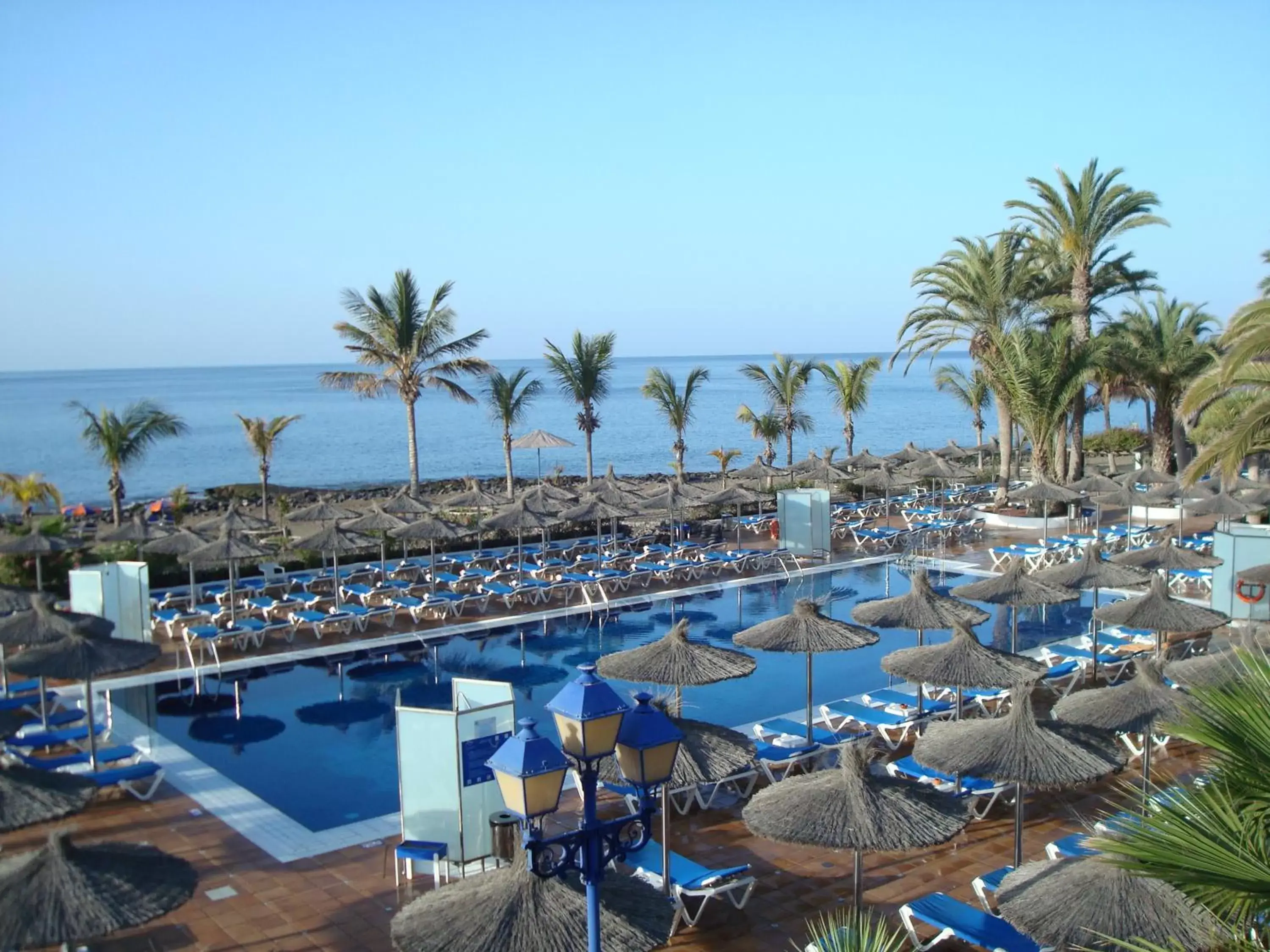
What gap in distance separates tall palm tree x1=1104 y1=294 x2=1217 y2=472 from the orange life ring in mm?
18269

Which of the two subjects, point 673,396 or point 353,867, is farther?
point 673,396

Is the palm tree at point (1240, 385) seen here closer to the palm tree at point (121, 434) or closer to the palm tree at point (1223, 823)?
the palm tree at point (1223, 823)

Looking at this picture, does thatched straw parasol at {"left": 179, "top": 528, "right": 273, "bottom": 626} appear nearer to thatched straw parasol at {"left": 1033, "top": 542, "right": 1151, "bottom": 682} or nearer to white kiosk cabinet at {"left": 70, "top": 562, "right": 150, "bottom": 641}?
white kiosk cabinet at {"left": 70, "top": 562, "right": 150, "bottom": 641}

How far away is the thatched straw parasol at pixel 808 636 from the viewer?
37.0 feet

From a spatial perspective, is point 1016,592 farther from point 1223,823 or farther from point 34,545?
point 34,545

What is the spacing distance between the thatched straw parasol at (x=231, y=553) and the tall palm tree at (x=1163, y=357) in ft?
86.4

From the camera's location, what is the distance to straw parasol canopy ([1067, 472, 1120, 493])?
24.0 m

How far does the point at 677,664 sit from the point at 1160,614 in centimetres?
581

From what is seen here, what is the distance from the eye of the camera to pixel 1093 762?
7.92m

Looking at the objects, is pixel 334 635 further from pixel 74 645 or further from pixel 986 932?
pixel 986 932

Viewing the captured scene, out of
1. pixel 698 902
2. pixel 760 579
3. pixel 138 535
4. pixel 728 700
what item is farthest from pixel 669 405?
pixel 698 902

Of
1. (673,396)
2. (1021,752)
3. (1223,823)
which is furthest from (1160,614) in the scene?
(673,396)

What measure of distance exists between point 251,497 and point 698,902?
38867 mm

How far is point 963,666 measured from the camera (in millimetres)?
10430
